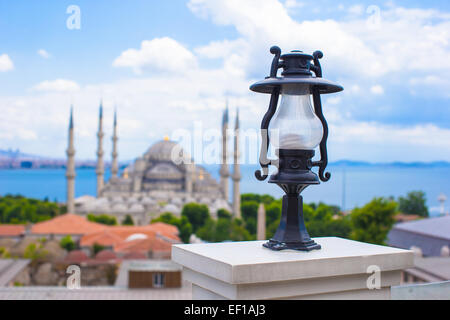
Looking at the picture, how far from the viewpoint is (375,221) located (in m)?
27.9

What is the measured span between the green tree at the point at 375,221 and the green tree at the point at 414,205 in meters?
38.6

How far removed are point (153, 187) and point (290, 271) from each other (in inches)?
2487

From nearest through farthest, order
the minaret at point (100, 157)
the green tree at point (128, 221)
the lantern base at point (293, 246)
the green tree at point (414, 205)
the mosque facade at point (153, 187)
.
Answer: the lantern base at point (293, 246)
the green tree at point (128, 221)
the mosque facade at point (153, 187)
the minaret at point (100, 157)
the green tree at point (414, 205)

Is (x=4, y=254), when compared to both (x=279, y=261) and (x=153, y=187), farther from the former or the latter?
(x=153, y=187)

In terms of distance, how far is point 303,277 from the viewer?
7.55ft

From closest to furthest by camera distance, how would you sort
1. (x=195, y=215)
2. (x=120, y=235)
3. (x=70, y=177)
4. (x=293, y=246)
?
(x=293, y=246)
(x=120, y=235)
(x=195, y=215)
(x=70, y=177)

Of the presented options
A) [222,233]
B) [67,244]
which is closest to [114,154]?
[222,233]

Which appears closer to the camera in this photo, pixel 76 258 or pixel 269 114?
pixel 269 114

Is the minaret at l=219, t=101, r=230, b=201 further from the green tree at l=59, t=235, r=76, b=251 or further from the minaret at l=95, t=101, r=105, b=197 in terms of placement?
the green tree at l=59, t=235, r=76, b=251

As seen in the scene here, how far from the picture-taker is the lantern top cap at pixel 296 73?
2.60 meters

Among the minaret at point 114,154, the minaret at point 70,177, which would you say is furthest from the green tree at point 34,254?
the minaret at point 114,154

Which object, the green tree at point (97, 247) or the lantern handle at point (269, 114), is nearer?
the lantern handle at point (269, 114)

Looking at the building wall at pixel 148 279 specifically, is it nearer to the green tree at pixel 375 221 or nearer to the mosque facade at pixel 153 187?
the green tree at pixel 375 221
